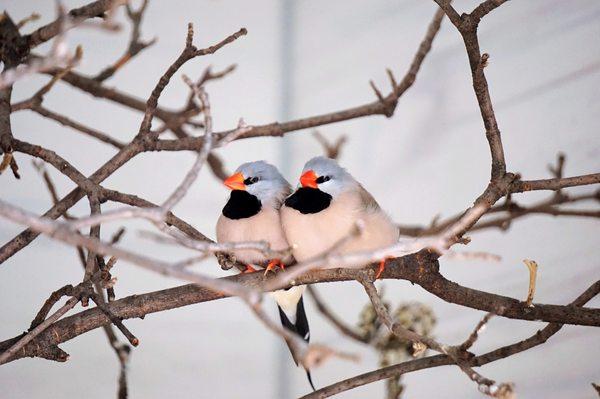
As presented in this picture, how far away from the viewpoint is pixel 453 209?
216cm

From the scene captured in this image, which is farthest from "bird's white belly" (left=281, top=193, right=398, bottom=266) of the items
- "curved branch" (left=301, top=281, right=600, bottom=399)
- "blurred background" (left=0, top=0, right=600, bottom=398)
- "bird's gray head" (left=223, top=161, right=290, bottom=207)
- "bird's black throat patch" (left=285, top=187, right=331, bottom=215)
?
"blurred background" (left=0, top=0, right=600, bottom=398)

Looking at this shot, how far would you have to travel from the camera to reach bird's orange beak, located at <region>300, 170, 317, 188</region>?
149 centimetres

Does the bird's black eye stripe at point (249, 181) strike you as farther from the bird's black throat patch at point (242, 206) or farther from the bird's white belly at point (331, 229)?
the bird's white belly at point (331, 229)

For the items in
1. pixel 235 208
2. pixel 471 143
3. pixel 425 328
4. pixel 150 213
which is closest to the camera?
pixel 150 213

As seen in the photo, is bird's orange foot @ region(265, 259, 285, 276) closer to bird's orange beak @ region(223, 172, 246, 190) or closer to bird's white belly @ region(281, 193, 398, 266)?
bird's white belly @ region(281, 193, 398, 266)

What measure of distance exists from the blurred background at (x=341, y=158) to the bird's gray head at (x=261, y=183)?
0.56m

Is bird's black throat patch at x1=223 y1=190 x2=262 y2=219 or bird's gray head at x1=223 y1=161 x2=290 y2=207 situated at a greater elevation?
bird's gray head at x1=223 y1=161 x2=290 y2=207

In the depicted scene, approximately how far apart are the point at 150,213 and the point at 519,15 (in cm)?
147

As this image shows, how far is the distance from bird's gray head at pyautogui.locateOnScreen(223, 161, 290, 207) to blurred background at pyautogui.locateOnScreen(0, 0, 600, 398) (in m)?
0.56

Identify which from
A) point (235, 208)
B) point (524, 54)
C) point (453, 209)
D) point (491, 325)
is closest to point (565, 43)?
point (524, 54)

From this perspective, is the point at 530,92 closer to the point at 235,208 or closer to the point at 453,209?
the point at 453,209

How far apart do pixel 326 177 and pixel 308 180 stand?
0.05 m

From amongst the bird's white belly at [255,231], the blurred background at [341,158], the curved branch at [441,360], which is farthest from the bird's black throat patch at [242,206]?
the blurred background at [341,158]

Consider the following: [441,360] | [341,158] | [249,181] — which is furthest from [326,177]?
[341,158]
